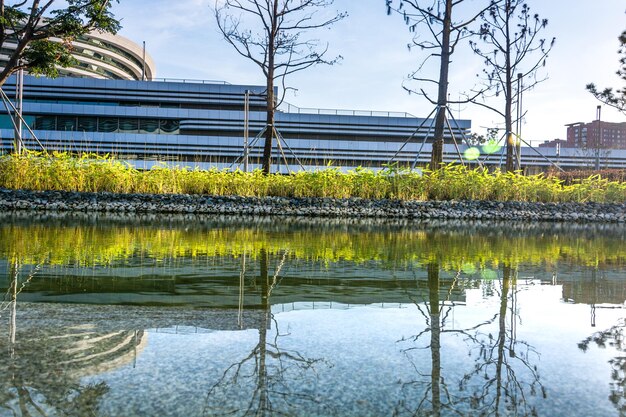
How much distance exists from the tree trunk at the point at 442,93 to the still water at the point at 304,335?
34.3 feet

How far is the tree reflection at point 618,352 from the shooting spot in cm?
200

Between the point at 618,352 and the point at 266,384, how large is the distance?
159cm

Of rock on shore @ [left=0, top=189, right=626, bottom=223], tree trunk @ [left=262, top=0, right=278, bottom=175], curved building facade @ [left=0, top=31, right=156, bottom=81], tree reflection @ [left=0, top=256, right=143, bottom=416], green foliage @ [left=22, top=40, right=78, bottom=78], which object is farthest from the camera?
curved building facade @ [left=0, top=31, right=156, bottom=81]

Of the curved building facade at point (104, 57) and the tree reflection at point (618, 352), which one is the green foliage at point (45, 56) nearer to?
the tree reflection at point (618, 352)

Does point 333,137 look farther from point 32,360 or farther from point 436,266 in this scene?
point 32,360

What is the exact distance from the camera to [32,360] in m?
2.26

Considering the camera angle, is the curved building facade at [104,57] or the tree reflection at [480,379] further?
the curved building facade at [104,57]

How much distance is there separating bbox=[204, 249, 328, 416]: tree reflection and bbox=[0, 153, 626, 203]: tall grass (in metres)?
11.7

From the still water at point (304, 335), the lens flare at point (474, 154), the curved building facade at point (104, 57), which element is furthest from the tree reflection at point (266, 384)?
the curved building facade at point (104, 57)

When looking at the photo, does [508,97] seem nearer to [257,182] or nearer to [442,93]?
[442,93]

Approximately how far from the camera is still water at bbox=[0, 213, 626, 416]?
1.94 metres

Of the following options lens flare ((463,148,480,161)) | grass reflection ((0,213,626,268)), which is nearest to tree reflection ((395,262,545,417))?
grass reflection ((0,213,626,268))

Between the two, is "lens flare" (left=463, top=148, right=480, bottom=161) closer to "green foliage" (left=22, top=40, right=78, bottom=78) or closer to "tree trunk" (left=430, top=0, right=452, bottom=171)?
"tree trunk" (left=430, top=0, right=452, bottom=171)

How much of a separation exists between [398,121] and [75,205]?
131ft
